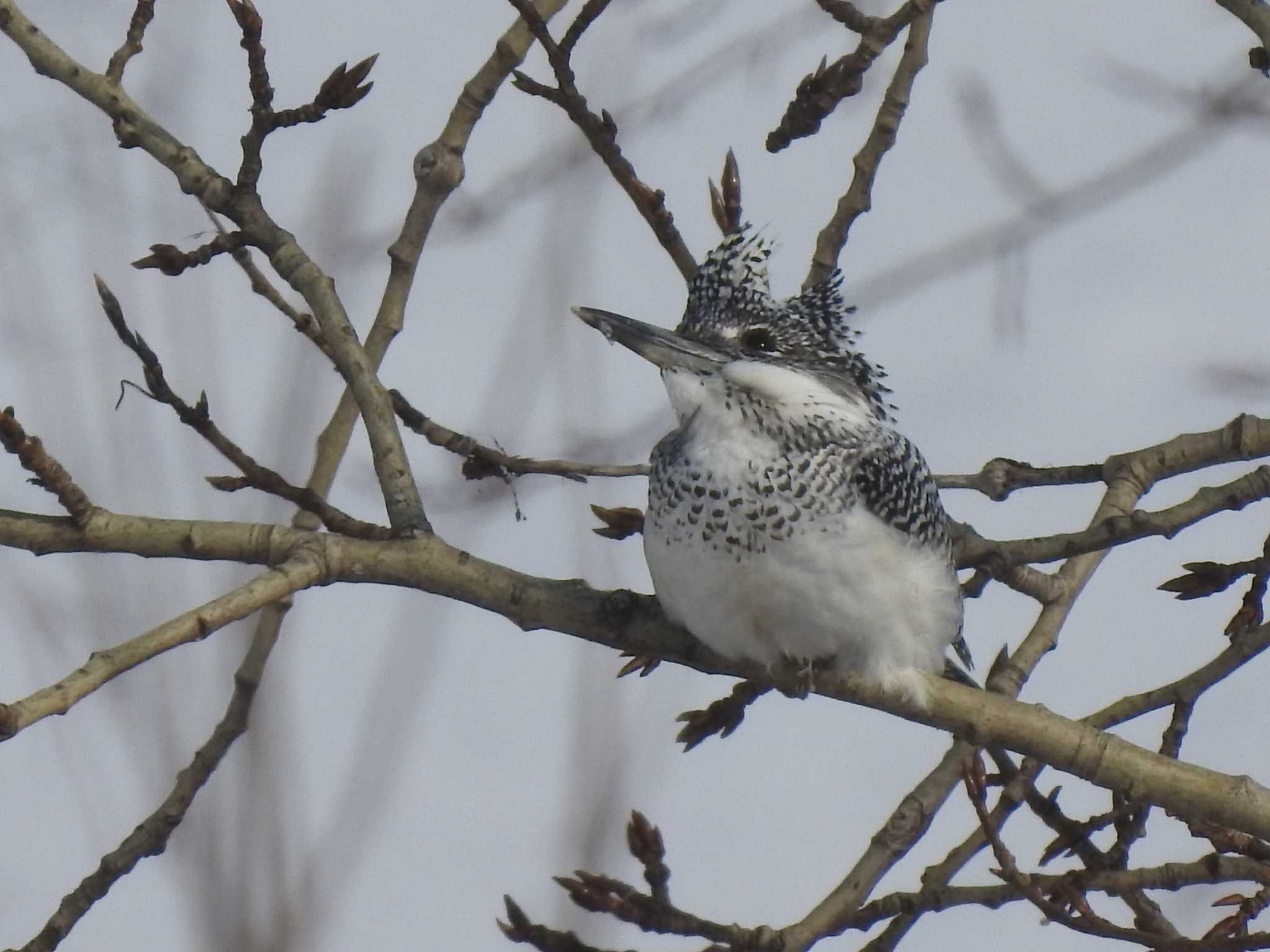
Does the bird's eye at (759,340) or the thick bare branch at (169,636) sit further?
the bird's eye at (759,340)

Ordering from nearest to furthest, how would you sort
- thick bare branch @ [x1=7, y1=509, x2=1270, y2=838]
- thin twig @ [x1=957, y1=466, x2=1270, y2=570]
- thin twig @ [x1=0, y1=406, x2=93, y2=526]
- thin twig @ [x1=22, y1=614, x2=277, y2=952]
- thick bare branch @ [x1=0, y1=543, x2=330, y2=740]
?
1. thick bare branch @ [x1=0, y1=543, x2=330, y2=740]
2. thin twig @ [x1=0, y1=406, x2=93, y2=526]
3. thick bare branch @ [x1=7, y1=509, x2=1270, y2=838]
4. thin twig @ [x1=22, y1=614, x2=277, y2=952]
5. thin twig @ [x1=957, y1=466, x2=1270, y2=570]

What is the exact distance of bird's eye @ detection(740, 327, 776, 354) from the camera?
3496 millimetres

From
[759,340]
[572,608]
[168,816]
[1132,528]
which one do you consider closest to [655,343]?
[759,340]

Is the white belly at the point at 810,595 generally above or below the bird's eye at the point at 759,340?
below

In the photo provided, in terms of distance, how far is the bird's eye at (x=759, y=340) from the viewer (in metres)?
3.50

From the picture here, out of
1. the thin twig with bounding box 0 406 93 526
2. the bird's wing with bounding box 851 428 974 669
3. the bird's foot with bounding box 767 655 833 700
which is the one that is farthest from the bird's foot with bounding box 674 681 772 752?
the thin twig with bounding box 0 406 93 526

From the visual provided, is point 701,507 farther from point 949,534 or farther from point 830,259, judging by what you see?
point 830,259

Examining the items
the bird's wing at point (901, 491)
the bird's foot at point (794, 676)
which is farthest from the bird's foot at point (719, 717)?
the bird's wing at point (901, 491)

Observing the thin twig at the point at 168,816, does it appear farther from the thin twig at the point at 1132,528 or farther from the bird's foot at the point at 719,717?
the thin twig at the point at 1132,528

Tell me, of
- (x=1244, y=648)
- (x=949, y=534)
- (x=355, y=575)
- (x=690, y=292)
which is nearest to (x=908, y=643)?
(x=949, y=534)

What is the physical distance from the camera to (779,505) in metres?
3.19

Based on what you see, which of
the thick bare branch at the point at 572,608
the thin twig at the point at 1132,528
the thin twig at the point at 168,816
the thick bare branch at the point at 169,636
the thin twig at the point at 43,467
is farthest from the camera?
the thin twig at the point at 1132,528

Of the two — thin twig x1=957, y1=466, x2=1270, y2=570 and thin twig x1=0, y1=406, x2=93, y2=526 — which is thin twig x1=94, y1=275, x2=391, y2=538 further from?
thin twig x1=957, y1=466, x2=1270, y2=570

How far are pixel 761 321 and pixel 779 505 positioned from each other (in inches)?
19.5
